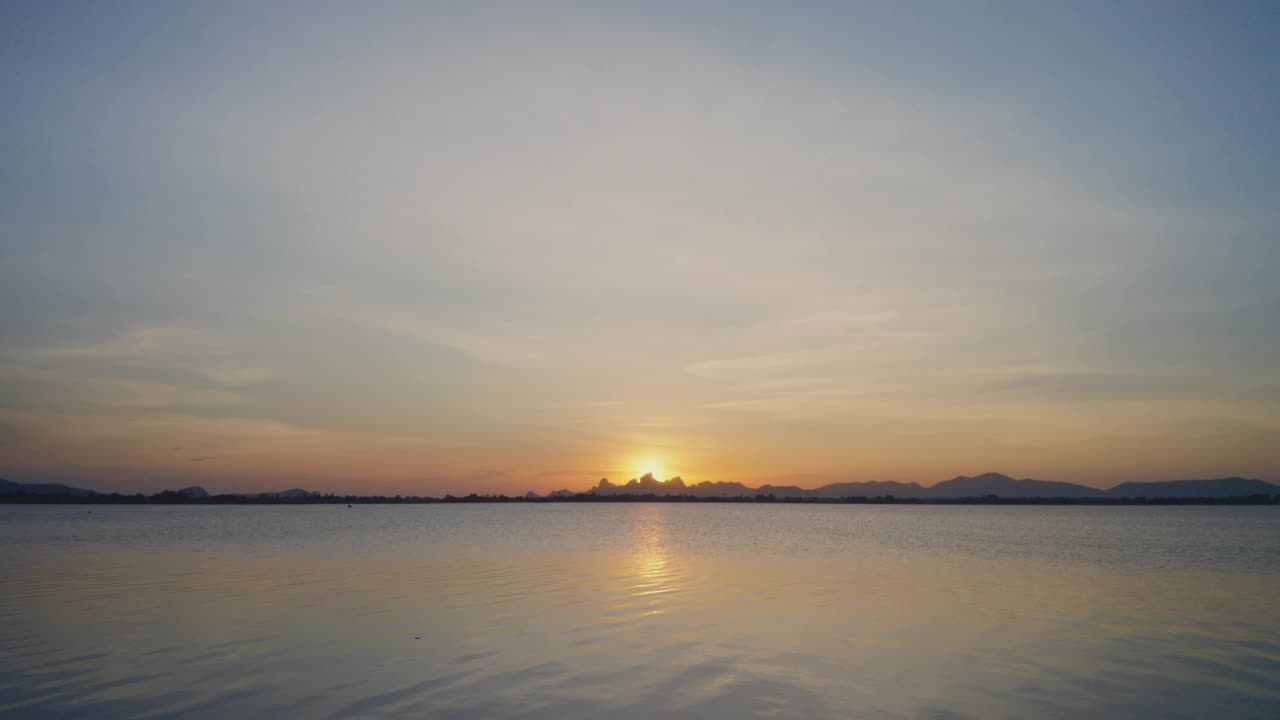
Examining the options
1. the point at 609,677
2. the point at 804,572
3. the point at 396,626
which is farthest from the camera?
the point at 804,572

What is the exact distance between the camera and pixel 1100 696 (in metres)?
14.5

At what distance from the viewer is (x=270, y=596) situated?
26875 millimetres

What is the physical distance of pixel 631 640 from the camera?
63.1 ft

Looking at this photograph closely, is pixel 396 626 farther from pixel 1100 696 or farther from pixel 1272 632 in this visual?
pixel 1272 632

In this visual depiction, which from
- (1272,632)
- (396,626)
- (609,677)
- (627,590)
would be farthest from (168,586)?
(1272,632)

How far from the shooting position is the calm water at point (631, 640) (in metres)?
13.8

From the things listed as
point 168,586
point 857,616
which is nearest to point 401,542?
point 168,586

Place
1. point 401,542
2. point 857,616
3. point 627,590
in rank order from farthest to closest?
point 401,542 < point 627,590 < point 857,616

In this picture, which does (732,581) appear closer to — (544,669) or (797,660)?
(797,660)

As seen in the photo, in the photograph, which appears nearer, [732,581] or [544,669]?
[544,669]

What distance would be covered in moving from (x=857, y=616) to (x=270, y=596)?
20.2m

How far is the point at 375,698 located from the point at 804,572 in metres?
26.1

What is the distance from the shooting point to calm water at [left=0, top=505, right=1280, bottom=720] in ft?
45.2

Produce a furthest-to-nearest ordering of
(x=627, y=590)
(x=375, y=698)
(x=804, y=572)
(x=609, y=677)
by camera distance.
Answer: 1. (x=804, y=572)
2. (x=627, y=590)
3. (x=609, y=677)
4. (x=375, y=698)
